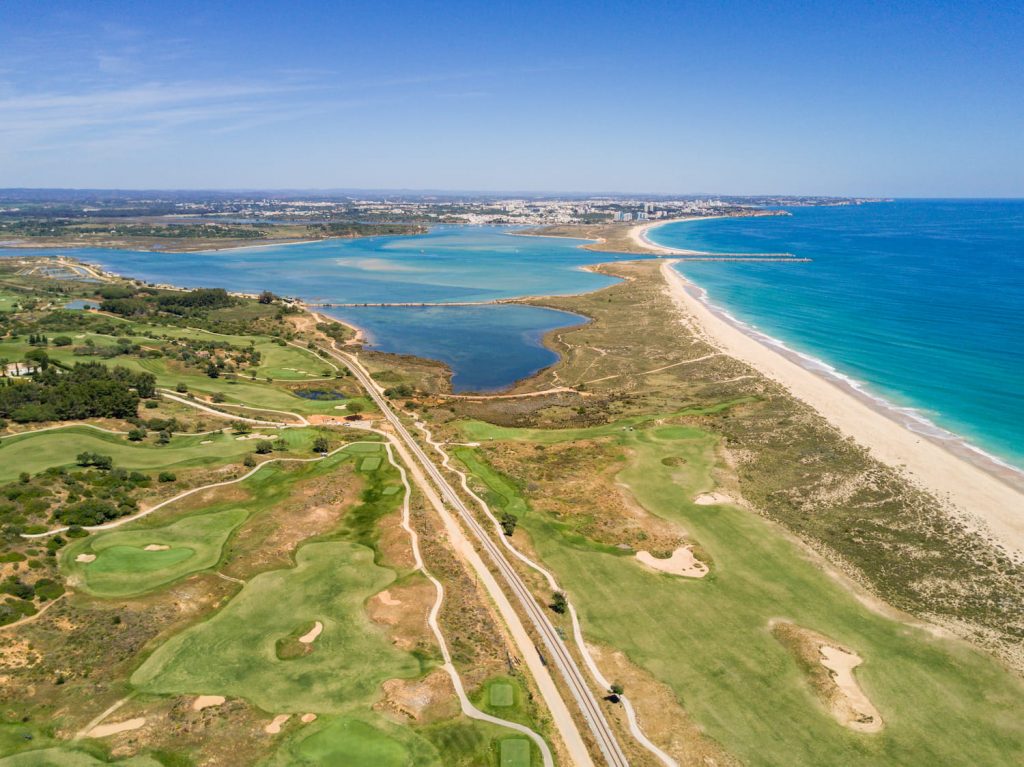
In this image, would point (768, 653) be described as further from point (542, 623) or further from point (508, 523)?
point (508, 523)

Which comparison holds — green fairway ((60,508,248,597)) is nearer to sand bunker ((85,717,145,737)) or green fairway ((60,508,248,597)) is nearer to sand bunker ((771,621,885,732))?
sand bunker ((85,717,145,737))

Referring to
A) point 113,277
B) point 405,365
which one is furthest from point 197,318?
point 113,277

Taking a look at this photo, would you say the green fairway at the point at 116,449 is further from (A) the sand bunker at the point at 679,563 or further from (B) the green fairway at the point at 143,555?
(A) the sand bunker at the point at 679,563

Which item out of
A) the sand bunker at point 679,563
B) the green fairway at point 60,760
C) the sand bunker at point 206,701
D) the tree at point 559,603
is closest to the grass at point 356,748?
the sand bunker at point 206,701

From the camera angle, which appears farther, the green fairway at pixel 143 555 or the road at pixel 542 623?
the green fairway at pixel 143 555

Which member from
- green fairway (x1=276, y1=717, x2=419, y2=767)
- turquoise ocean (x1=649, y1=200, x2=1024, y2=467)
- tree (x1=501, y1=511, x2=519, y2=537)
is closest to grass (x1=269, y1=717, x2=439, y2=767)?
green fairway (x1=276, y1=717, x2=419, y2=767)

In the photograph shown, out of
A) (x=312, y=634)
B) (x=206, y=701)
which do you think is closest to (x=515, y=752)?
(x=312, y=634)

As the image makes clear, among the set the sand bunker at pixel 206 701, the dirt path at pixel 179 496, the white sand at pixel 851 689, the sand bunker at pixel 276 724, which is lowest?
the white sand at pixel 851 689
